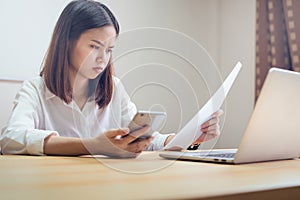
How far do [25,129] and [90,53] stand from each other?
14.3 inches

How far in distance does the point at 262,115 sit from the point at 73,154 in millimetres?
473

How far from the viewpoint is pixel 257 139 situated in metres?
0.75

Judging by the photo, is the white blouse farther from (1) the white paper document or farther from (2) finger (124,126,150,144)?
(2) finger (124,126,150,144)

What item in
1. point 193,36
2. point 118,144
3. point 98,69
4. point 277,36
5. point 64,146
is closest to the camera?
point 118,144

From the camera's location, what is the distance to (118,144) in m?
0.83

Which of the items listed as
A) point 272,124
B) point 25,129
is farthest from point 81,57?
point 272,124

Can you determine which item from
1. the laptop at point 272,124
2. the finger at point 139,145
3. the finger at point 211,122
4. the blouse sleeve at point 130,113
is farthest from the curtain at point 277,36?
the finger at point 139,145

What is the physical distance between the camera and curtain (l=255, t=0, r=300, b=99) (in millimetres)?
2232

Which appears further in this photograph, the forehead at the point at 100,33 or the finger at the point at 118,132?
the forehead at the point at 100,33

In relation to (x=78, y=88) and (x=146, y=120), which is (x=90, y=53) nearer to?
(x=78, y=88)

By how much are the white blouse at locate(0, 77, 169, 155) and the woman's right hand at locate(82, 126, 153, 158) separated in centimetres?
23

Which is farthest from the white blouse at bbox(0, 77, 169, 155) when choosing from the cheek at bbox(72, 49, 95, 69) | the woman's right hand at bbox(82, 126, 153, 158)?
the woman's right hand at bbox(82, 126, 153, 158)

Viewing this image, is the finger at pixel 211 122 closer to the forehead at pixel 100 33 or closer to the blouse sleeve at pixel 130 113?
the blouse sleeve at pixel 130 113

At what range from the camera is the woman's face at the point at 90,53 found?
3.88 feet
